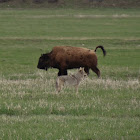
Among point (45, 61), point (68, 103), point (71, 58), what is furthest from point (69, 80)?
point (45, 61)

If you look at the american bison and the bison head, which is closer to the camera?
the american bison

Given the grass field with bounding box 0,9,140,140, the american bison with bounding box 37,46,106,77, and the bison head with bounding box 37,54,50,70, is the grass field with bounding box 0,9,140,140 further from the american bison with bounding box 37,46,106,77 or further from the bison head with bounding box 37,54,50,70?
the american bison with bounding box 37,46,106,77

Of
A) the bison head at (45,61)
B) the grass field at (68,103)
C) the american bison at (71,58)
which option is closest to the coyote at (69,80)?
the grass field at (68,103)

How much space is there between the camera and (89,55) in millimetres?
18641

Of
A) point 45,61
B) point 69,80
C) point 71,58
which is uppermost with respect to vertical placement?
point 69,80

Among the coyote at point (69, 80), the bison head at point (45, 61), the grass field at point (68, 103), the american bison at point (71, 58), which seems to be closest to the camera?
the grass field at point (68, 103)

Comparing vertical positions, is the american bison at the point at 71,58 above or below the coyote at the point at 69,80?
below

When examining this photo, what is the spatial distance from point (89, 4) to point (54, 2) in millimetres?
5942

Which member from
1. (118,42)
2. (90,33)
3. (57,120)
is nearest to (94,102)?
(57,120)

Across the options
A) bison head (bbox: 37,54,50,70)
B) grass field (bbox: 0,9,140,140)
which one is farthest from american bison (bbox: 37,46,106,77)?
grass field (bbox: 0,9,140,140)

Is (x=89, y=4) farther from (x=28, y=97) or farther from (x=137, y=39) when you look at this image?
(x=28, y=97)

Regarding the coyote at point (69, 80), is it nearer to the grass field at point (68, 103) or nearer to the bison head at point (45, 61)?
the grass field at point (68, 103)

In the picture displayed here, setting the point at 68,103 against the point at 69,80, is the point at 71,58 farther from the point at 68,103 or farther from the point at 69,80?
the point at 68,103

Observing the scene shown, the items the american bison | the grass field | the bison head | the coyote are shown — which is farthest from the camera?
the bison head
